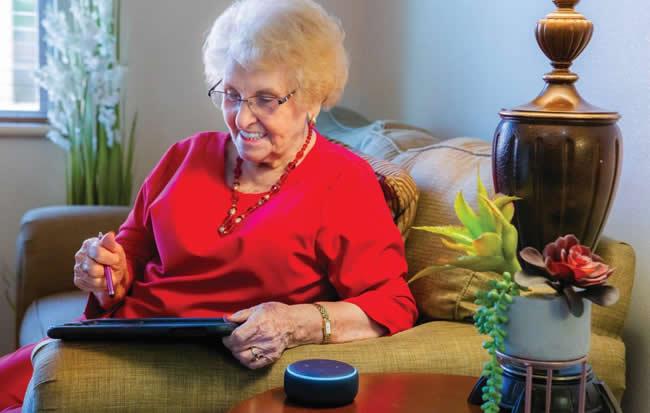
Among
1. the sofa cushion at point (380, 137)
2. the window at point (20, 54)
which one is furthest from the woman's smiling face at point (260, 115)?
the window at point (20, 54)

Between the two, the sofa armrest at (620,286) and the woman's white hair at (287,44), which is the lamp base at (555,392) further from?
the woman's white hair at (287,44)

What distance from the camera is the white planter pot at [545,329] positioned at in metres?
1.19

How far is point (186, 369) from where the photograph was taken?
145 cm

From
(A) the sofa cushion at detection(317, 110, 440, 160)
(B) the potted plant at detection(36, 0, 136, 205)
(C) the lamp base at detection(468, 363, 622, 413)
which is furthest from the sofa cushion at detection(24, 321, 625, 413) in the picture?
(B) the potted plant at detection(36, 0, 136, 205)

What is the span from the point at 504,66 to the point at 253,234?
87 centimetres

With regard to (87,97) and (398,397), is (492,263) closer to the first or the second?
(398,397)

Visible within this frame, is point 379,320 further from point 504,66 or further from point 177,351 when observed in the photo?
point 504,66

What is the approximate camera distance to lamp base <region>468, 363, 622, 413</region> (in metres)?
1.22

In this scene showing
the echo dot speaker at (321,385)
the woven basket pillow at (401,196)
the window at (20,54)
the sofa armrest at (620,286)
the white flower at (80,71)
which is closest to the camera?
the echo dot speaker at (321,385)

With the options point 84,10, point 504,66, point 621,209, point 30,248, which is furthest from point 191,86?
point 621,209

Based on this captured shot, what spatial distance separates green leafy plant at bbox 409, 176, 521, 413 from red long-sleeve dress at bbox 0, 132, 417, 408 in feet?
1.43

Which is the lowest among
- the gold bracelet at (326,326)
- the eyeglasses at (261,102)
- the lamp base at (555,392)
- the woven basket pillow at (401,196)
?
the gold bracelet at (326,326)

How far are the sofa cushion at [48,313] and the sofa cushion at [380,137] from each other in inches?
34.8

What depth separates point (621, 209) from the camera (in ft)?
5.58
